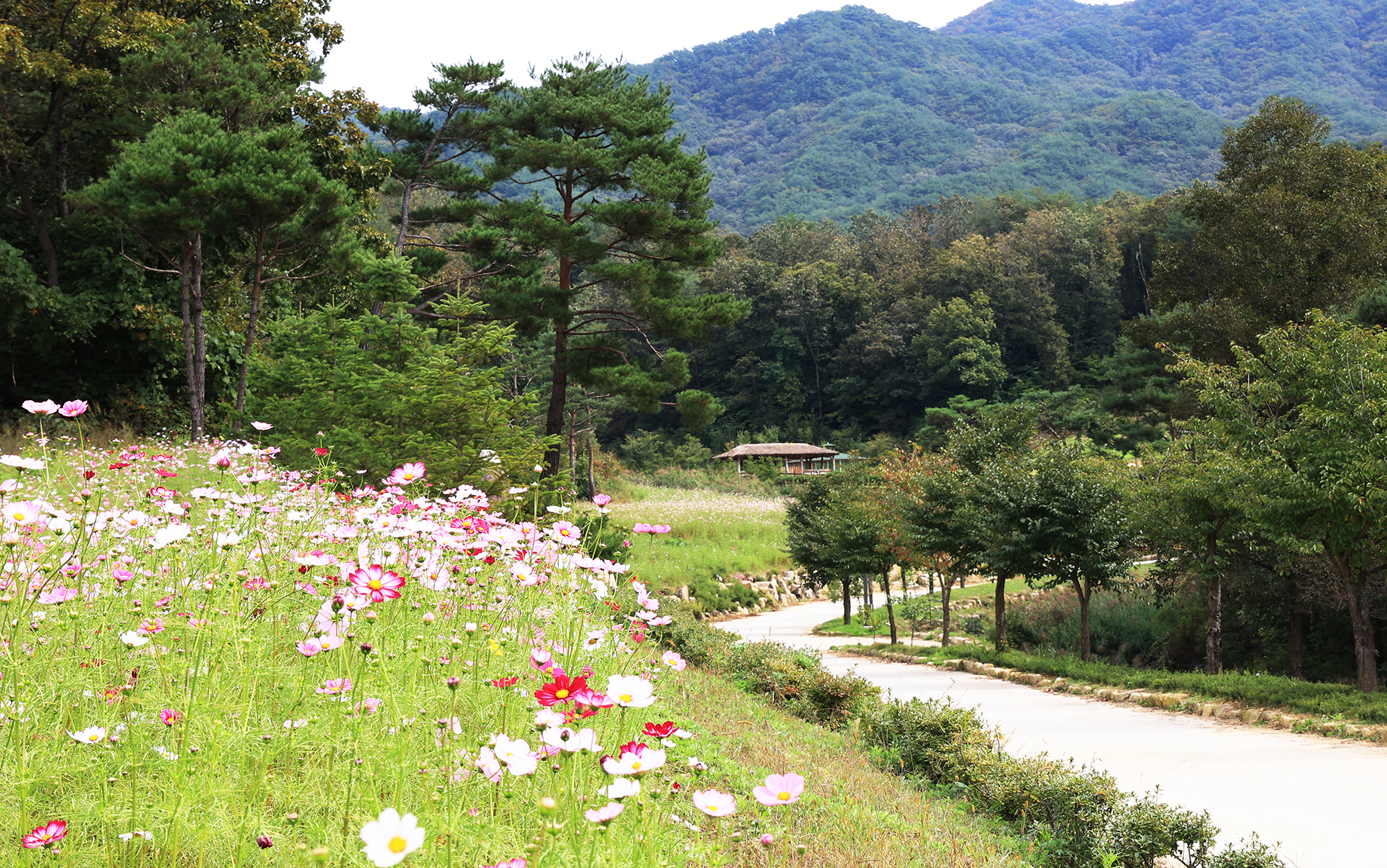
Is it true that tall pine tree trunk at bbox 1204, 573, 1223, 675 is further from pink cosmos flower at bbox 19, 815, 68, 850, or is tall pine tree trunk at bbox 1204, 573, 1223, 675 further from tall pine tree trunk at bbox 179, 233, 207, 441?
tall pine tree trunk at bbox 179, 233, 207, 441

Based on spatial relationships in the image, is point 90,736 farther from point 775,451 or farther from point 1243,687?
point 775,451

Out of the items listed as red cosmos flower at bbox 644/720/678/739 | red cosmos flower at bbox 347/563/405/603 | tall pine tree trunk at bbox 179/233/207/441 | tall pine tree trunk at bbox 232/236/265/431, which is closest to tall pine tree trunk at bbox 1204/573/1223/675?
red cosmos flower at bbox 644/720/678/739

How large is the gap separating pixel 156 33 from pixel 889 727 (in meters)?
17.6

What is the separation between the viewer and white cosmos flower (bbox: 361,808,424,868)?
3.35ft

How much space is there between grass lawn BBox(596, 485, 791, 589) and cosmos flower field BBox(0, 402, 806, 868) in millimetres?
16512

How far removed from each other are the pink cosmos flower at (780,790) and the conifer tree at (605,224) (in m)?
16.9

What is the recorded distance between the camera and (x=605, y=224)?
1847cm

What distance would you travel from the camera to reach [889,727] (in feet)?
20.6

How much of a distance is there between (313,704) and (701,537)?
24.5 metres

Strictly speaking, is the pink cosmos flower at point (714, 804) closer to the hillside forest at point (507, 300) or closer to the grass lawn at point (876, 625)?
the hillside forest at point (507, 300)

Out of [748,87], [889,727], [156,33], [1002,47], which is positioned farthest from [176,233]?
[1002,47]

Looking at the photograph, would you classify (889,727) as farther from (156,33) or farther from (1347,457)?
(156,33)

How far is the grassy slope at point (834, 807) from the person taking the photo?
3104mm

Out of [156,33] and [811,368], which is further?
[811,368]
